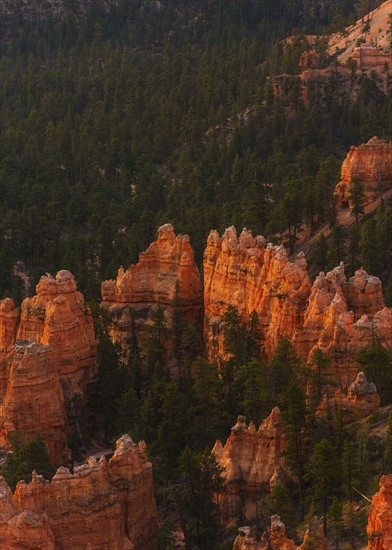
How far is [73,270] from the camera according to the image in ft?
307

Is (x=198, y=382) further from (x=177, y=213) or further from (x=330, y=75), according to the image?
(x=330, y=75)

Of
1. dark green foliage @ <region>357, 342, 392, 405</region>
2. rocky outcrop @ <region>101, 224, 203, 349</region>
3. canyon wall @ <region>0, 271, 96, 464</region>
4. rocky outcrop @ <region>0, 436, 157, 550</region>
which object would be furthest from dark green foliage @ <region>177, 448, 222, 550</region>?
rocky outcrop @ <region>101, 224, 203, 349</region>

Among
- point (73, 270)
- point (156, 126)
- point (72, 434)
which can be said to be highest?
point (156, 126)

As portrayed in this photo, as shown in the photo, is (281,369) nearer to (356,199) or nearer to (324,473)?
(324,473)

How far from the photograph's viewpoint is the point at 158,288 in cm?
7456

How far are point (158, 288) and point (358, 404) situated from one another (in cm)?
2088

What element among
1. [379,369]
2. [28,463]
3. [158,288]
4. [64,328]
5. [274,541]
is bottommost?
[274,541]

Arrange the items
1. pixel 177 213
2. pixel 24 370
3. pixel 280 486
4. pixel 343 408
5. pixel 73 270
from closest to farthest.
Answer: pixel 280 486 → pixel 343 408 → pixel 24 370 → pixel 73 270 → pixel 177 213

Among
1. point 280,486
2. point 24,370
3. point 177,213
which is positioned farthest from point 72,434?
point 177,213

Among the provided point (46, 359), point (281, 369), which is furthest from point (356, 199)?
point (46, 359)

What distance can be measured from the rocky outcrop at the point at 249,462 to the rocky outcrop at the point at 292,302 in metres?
4.61

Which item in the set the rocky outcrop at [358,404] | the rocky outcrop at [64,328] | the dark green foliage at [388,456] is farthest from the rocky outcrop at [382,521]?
the rocky outcrop at [64,328]

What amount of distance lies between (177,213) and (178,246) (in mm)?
26480

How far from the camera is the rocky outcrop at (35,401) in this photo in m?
62.5
